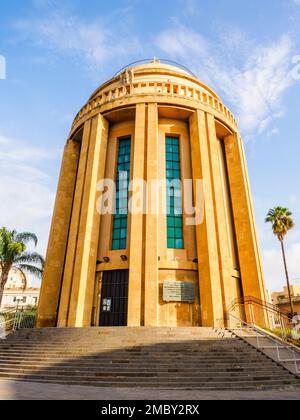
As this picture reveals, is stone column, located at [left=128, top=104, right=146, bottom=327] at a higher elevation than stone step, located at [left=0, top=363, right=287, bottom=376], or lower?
higher

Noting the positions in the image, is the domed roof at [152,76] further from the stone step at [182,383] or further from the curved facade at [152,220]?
the stone step at [182,383]

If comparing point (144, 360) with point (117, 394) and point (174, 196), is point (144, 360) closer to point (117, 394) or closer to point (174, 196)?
point (117, 394)

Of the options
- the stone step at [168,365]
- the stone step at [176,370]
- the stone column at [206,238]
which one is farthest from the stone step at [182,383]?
the stone column at [206,238]

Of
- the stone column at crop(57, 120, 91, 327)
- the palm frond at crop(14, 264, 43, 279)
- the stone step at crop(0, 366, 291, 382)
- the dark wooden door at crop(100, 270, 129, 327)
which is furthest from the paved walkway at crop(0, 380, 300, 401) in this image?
the palm frond at crop(14, 264, 43, 279)

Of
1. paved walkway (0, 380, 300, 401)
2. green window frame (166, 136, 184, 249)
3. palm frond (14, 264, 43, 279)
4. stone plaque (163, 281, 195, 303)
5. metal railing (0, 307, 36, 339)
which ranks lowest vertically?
paved walkway (0, 380, 300, 401)

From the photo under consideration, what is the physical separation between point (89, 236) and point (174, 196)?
619cm

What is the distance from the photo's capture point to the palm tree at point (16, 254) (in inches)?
927

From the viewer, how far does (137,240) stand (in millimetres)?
15914

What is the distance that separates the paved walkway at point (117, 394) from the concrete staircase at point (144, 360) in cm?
63

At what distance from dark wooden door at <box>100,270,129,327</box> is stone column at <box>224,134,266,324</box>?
798cm

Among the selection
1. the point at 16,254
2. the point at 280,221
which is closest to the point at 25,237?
the point at 16,254

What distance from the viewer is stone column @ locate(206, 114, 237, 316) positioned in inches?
616

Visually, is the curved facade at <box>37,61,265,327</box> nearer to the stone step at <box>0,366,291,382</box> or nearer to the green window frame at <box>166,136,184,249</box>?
the green window frame at <box>166,136,184,249</box>
